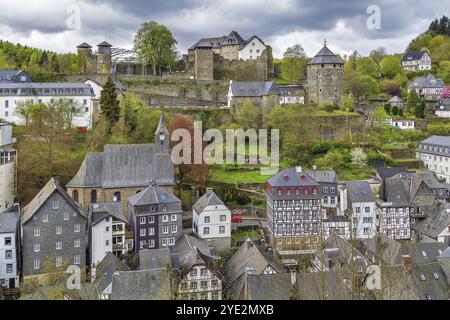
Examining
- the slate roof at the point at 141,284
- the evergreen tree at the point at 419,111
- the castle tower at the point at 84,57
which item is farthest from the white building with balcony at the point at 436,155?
the castle tower at the point at 84,57

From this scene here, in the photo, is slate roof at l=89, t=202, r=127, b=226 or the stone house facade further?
slate roof at l=89, t=202, r=127, b=226

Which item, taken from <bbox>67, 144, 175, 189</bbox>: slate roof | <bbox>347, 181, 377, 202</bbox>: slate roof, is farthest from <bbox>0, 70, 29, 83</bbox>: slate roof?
<bbox>347, 181, 377, 202</bbox>: slate roof

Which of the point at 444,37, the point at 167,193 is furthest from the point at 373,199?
the point at 444,37

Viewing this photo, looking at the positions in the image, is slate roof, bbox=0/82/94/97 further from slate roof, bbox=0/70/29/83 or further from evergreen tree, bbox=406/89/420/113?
evergreen tree, bbox=406/89/420/113

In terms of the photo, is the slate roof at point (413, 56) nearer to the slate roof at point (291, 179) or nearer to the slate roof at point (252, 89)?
the slate roof at point (252, 89)

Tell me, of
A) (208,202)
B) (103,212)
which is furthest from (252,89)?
(103,212)
